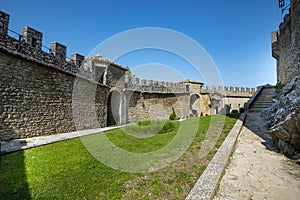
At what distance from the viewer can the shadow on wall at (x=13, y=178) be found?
279cm

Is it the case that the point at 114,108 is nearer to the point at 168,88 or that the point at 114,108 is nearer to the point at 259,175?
the point at 168,88

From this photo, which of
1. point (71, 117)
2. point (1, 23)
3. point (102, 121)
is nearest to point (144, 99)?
point (102, 121)

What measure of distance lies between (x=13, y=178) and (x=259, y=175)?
4.91 metres

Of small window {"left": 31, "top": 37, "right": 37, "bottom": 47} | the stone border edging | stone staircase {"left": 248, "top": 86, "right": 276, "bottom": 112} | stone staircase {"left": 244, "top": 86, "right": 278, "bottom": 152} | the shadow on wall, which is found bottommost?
the shadow on wall

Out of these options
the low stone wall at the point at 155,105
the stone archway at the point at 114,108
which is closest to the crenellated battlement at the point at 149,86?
the low stone wall at the point at 155,105

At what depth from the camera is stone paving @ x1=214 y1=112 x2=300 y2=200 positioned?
2.73 metres

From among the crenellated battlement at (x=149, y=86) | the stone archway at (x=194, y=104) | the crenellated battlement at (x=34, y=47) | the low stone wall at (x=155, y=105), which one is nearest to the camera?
the crenellated battlement at (x=34, y=47)

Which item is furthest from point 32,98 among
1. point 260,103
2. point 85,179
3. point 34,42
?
point 260,103

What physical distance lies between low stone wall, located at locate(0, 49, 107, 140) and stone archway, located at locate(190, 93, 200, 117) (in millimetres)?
18379

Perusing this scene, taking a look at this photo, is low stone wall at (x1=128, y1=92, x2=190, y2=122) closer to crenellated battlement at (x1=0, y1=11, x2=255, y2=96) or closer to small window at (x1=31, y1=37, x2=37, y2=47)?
crenellated battlement at (x1=0, y1=11, x2=255, y2=96)

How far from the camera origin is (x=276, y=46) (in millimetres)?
13844

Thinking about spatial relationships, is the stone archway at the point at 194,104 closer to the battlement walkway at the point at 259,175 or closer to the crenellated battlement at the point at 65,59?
the crenellated battlement at the point at 65,59

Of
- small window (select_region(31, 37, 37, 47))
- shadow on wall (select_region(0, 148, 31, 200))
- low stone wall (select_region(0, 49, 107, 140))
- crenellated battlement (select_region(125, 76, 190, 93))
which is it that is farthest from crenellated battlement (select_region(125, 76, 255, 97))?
shadow on wall (select_region(0, 148, 31, 200))

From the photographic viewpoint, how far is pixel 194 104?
25672mm
